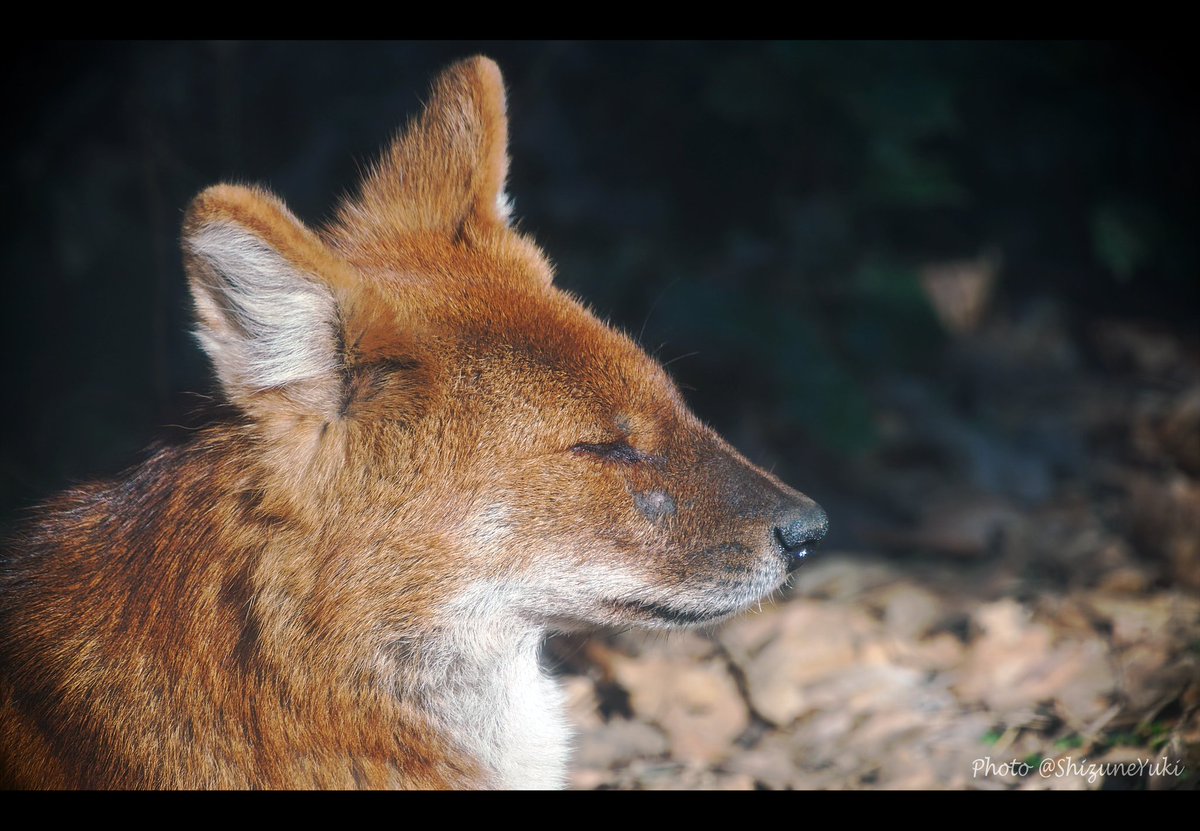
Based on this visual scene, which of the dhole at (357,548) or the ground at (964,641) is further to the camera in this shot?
the ground at (964,641)

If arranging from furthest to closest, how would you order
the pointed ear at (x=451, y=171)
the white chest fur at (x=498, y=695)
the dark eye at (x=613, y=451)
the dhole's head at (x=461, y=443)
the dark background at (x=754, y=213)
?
1. the dark background at (x=754, y=213)
2. the pointed ear at (x=451, y=171)
3. the dark eye at (x=613, y=451)
4. the white chest fur at (x=498, y=695)
5. the dhole's head at (x=461, y=443)

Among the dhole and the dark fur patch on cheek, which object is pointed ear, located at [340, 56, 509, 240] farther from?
the dark fur patch on cheek

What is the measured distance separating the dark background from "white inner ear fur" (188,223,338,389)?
9.94 feet

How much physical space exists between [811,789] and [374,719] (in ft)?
4.87

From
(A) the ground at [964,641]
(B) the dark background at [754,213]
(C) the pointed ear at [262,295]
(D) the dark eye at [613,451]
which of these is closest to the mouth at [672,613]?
(D) the dark eye at [613,451]

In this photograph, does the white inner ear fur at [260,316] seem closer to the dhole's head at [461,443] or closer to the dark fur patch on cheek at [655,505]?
the dhole's head at [461,443]

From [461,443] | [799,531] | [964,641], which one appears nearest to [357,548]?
[461,443]

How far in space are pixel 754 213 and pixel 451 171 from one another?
315 centimetres

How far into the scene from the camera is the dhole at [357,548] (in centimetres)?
277

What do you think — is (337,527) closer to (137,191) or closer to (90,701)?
(90,701)

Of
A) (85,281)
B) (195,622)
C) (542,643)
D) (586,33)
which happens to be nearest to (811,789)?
(542,643)

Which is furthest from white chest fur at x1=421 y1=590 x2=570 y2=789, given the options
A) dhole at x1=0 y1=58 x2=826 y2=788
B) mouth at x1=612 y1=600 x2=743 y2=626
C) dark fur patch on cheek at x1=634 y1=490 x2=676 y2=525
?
dark fur patch on cheek at x1=634 y1=490 x2=676 y2=525

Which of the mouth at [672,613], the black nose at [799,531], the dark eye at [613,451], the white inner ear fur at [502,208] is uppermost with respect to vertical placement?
the white inner ear fur at [502,208]

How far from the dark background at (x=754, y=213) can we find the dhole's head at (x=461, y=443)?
2335 millimetres
